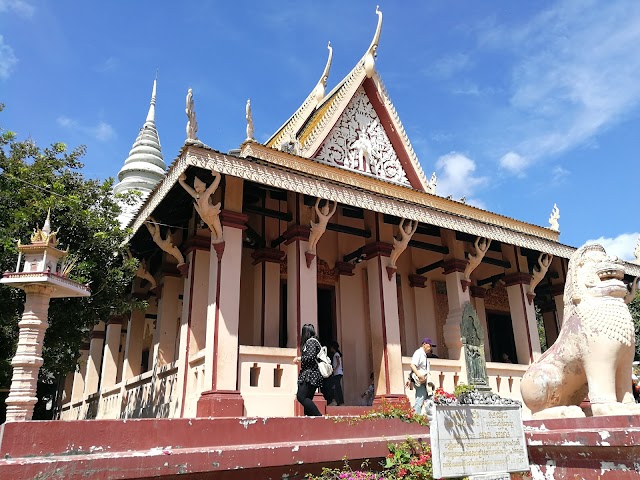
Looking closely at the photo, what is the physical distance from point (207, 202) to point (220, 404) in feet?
9.36

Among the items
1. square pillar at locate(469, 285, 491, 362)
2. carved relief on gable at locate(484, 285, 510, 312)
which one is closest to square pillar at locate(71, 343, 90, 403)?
square pillar at locate(469, 285, 491, 362)

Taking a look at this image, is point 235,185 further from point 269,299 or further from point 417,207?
point 417,207

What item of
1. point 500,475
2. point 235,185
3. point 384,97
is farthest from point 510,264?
point 500,475

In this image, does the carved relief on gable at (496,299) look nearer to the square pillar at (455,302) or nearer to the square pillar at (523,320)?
the square pillar at (523,320)

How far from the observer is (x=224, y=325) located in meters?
7.30

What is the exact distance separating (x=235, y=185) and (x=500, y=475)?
5.77 meters

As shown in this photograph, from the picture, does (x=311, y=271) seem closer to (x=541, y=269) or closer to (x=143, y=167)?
(x=541, y=269)

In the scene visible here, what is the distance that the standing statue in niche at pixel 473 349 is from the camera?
961cm

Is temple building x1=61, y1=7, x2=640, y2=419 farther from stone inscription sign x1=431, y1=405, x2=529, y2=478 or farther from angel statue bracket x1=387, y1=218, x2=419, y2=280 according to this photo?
stone inscription sign x1=431, y1=405, x2=529, y2=478

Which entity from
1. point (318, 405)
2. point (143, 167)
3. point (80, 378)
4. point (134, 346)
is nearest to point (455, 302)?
point (318, 405)

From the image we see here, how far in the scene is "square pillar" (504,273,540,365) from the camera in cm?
1134

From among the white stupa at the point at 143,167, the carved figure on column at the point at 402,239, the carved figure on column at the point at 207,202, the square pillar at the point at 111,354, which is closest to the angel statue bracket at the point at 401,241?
the carved figure on column at the point at 402,239

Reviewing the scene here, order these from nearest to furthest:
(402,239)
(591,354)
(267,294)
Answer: (591,354)
(267,294)
(402,239)

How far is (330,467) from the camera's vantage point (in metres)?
4.89
